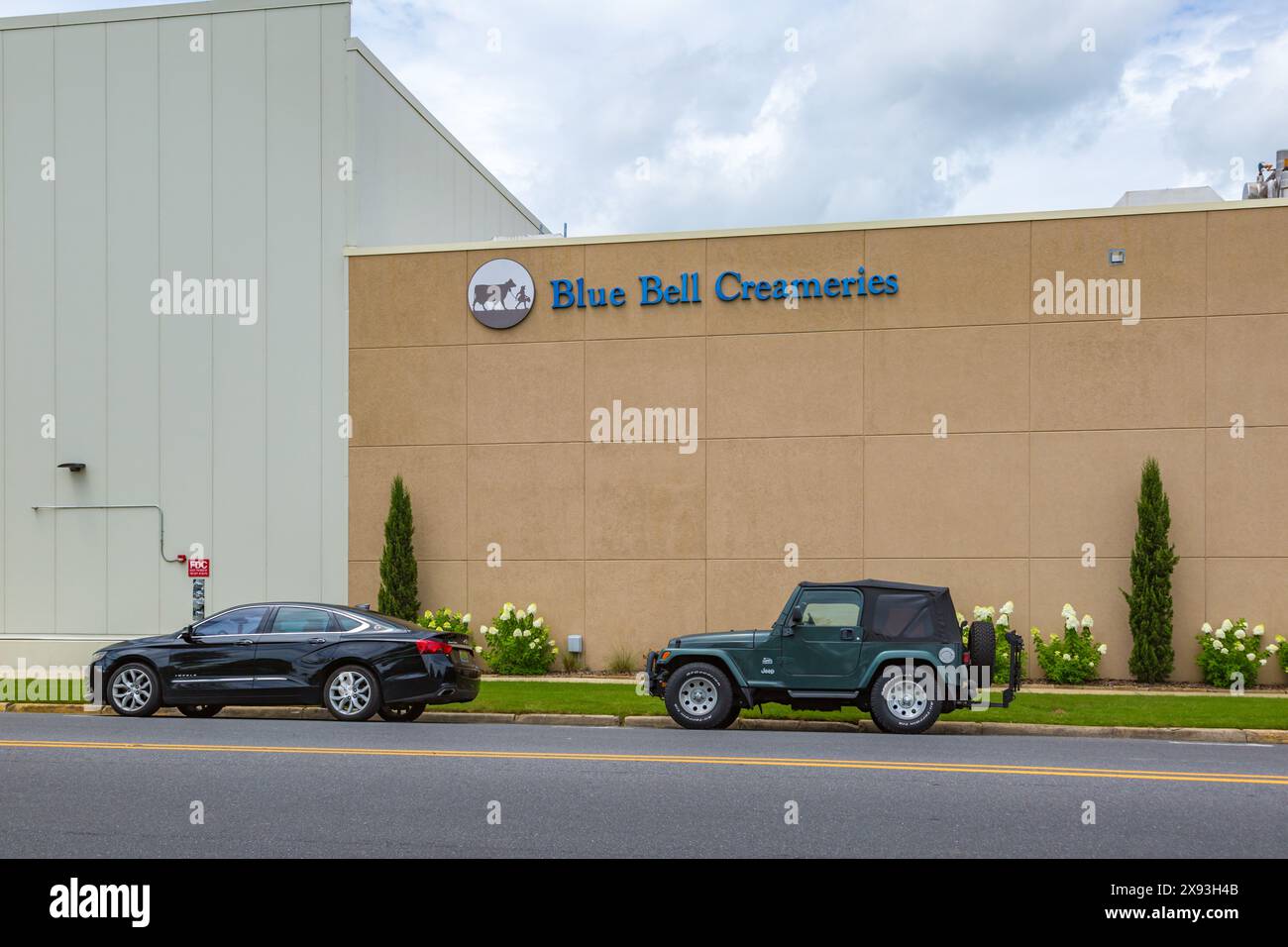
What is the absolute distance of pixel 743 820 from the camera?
8945mm

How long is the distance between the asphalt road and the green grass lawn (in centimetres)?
140

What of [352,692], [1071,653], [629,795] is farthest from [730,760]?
[1071,653]

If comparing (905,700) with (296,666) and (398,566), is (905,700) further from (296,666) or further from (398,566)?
(398,566)

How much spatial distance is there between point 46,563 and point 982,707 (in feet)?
58.5

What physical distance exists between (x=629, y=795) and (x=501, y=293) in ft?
50.0

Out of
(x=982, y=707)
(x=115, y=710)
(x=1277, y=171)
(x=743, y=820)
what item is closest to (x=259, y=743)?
(x=115, y=710)

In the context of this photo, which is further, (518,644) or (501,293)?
(501,293)

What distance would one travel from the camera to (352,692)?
15906 millimetres

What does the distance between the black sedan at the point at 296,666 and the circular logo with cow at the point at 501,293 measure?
28.1 feet

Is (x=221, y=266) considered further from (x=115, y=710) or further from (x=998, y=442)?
(x=998, y=442)

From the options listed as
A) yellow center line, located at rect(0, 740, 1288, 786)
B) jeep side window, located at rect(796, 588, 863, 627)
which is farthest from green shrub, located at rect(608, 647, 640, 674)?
yellow center line, located at rect(0, 740, 1288, 786)

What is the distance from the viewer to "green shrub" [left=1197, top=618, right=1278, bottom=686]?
2083 cm

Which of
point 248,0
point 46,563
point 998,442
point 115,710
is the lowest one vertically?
point 115,710

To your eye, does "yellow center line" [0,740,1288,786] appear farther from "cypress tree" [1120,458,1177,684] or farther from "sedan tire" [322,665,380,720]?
"cypress tree" [1120,458,1177,684]
